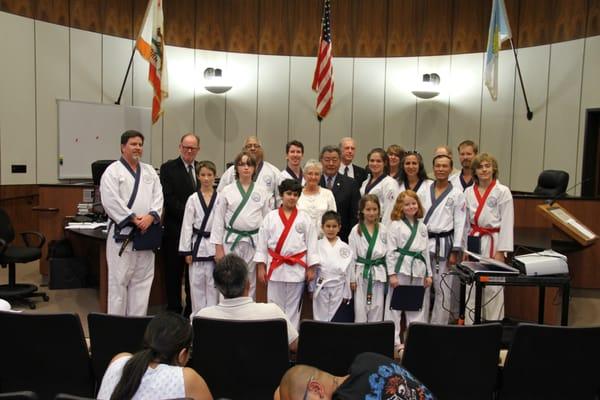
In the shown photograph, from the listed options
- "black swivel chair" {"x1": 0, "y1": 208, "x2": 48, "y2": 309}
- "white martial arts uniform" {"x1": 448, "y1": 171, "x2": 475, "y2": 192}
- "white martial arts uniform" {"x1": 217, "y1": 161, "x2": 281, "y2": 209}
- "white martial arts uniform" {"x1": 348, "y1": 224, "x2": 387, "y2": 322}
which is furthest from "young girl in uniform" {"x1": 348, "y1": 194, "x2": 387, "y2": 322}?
"black swivel chair" {"x1": 0, "y1": 208, "x2": 48, "y2": 309}

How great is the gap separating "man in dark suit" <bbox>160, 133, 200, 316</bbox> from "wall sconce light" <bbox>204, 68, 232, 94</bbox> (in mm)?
4433

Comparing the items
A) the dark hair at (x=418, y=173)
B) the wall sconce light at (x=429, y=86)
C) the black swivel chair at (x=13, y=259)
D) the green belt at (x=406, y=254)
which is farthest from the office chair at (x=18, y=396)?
the wall sconce light at (x=429, y=86)

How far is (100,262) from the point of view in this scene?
5219 mm

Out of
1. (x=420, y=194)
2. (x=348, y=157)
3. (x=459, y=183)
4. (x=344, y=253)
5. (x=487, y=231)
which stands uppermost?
(x=348, y=157)

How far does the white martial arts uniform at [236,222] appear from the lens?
443cm

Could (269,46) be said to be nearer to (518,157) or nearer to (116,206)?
(518,157)

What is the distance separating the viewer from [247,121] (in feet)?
31.7

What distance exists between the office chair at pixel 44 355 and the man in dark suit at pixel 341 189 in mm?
2810

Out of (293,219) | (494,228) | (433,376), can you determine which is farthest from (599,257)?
(433,376)

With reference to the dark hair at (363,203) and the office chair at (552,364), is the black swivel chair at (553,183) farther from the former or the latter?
the office chair at (552,364)

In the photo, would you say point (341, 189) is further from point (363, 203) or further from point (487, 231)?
point (487, 231)

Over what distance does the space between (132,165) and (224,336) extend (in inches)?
95.0

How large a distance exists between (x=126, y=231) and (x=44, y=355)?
1.90m

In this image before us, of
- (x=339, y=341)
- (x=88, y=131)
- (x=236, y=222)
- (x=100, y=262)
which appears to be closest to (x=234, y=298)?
(x=339, y=341)
